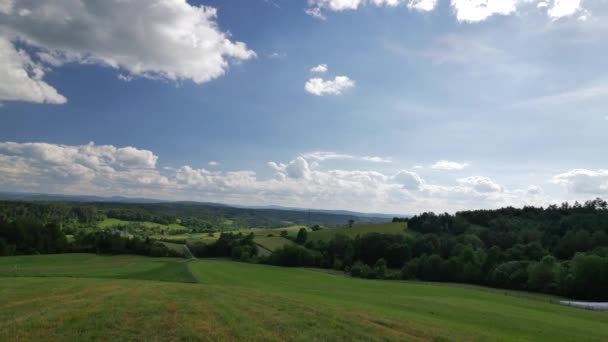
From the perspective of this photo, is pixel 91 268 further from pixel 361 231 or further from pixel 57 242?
pixel 361 231

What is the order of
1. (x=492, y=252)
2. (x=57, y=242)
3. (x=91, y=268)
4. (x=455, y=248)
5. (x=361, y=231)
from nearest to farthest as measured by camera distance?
(x=91, y=268) < (x=492, y=252) < (x=455, y=248) < (x=57, y=242) < (x=361, y=231)

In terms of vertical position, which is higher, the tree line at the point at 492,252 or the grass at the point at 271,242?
the tree line at the point at 492,252

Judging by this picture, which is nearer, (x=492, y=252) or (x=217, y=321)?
(x=217, y=321)

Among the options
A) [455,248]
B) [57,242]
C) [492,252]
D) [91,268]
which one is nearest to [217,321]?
[91,268]

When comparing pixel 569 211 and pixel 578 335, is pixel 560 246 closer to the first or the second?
pixel 569 211

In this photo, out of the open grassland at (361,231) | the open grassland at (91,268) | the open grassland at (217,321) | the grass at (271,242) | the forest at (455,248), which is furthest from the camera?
the open grassland at (361,231)

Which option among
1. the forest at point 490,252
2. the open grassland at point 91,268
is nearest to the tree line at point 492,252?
the forest at point 490,252

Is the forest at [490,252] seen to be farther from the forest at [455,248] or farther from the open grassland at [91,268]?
the open grassland at [91,268]

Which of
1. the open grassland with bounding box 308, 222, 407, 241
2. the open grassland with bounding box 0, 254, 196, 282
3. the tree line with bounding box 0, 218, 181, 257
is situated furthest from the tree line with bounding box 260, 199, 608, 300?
the open grassland with bounding box 0, 254, 196, 282

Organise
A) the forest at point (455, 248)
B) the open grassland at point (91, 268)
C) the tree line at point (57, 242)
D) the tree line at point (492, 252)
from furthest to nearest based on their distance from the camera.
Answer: the tree line at point (57, 242)
the forest at point (455, 248)
the tree line at point (492, 252)
the open grassland at point (91, 268)

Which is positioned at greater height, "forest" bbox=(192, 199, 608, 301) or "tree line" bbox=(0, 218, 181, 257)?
"forest" bbox=(192, 199, 608, 301)

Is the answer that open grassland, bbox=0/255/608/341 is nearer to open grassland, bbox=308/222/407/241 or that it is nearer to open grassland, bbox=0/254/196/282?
open grassland, bbox=0/254/196/282

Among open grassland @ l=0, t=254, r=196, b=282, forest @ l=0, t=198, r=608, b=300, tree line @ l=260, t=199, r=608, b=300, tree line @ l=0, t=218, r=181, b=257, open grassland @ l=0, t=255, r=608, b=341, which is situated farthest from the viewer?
tree line @ l=0, t=218, r=181, b=257

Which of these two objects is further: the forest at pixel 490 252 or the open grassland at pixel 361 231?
the open grassland at pixel 361 231
